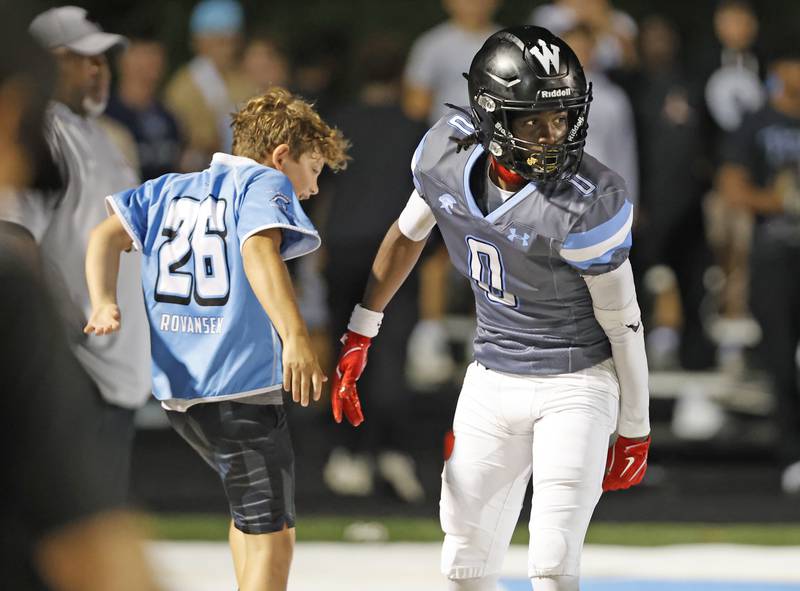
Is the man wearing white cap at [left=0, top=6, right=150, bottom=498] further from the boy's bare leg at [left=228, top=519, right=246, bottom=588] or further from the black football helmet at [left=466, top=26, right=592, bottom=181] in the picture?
the black football helmet at [left=466, top=26, right=592, bottom=181]

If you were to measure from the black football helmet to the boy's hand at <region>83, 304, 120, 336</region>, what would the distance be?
100cm

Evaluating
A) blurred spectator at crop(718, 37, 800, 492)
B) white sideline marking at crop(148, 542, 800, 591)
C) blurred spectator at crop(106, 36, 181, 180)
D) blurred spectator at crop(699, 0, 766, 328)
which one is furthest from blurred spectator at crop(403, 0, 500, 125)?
white sideline marking at crop(148, 542, 800, 591)

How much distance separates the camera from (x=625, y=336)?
353cm

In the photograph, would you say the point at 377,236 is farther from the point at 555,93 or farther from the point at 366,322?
the point at 555,93

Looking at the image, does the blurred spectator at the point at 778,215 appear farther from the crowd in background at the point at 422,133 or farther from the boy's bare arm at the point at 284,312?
the boy's bare arm at the point at 284,312

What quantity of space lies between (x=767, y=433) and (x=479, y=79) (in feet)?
16.4

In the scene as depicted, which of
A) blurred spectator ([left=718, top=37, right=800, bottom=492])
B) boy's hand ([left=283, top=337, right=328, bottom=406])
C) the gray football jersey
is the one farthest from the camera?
blurred spectator ([left=718, top=37, right=800, bottom=492])

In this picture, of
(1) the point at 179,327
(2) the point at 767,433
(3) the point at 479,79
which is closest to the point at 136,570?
(1) the point at 179,327

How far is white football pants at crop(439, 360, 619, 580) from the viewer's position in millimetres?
3479

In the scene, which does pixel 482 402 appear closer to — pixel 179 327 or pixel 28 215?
pixel 179 327

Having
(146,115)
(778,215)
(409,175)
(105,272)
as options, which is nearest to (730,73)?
(778,215)

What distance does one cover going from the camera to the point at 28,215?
3.87m

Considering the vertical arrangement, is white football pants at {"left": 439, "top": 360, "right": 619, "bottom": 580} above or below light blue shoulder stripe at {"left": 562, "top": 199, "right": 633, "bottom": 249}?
below

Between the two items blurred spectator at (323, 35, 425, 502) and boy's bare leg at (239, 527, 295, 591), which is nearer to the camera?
boy's bare leg at (239, 527, 295, 591)
